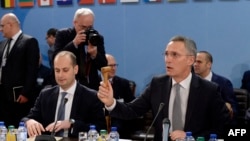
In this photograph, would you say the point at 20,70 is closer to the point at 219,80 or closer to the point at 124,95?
the point at 124,95

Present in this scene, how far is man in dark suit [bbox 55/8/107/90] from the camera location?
4539mm

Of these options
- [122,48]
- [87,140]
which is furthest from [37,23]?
[87,140]

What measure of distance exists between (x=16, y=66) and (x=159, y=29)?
1851mm

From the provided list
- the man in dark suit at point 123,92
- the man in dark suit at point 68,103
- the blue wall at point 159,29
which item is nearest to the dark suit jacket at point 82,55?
the man in dark suit at point 123,92

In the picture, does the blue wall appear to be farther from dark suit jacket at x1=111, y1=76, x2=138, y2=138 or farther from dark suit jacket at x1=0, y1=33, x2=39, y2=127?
dark suit jacket at x1=0, y1=33, x2=39, y2=127

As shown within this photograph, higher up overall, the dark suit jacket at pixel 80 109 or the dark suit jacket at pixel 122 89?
the dark suit jacket at pixel 80 109

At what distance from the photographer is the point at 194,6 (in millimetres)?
5836

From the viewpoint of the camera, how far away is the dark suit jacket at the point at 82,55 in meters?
4.59

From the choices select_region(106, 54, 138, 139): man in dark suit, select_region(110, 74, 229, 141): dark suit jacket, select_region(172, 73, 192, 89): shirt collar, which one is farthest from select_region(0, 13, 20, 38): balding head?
select_region(172, 73, 192, 89): shirt collar

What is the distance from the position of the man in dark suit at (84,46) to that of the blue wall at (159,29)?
5.21ft

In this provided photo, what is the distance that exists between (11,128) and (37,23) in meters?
4.03

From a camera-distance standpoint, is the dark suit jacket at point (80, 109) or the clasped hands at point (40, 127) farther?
the dark suit jacket at point (80, 109)

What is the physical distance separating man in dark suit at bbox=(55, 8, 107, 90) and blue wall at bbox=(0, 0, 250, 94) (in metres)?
1.59

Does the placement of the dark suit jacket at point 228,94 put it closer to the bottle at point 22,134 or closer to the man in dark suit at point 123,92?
the man in dark suit at point 123,92
